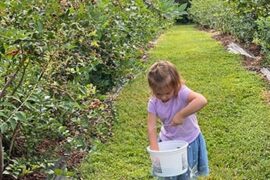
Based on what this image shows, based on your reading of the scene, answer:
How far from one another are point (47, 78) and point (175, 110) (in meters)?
0.89

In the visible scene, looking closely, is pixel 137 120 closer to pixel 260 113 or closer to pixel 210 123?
pixel 210 123

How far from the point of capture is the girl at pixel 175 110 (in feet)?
10.8

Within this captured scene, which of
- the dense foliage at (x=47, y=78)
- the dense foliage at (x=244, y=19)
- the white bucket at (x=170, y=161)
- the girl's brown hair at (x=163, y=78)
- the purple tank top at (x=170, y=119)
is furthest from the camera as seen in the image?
the dense foliage at (x=244, y=19)

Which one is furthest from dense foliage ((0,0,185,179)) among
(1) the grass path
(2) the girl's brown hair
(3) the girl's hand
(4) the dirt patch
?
(4) the dirt patch

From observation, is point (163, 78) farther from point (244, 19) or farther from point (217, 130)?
point (244, 19)

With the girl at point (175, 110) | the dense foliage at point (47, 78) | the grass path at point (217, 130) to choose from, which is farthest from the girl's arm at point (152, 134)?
the grass path at point (217, 130)

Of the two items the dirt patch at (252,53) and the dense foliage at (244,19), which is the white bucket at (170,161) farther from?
the dirt patch at (252,53)

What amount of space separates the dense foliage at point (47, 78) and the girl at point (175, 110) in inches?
14.7

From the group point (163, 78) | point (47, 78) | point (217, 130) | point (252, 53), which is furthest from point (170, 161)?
point (252, 53)

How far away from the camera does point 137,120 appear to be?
20.6ft

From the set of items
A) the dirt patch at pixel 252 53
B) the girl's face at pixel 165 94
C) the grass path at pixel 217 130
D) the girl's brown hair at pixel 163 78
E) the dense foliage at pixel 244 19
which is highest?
the girl's brown hair at pixel 163 78

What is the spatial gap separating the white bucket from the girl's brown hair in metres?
0.41

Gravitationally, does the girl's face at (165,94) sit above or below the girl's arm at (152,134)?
above

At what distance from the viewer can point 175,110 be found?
135 inches
